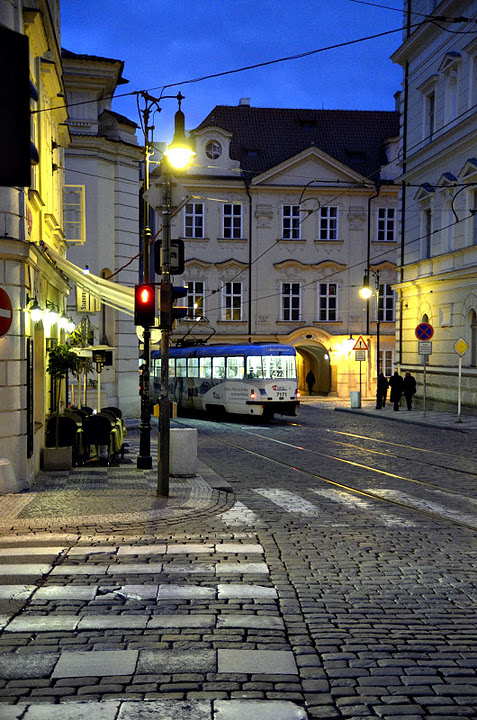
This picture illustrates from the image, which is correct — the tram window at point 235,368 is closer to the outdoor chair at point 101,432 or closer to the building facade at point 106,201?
the building facade at point 106,201

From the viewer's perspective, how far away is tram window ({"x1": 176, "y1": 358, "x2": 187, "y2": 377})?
32.4 meters

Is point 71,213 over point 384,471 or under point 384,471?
over

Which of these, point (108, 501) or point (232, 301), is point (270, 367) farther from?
point (232, 301)

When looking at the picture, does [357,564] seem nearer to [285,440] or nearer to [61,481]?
[61,481]

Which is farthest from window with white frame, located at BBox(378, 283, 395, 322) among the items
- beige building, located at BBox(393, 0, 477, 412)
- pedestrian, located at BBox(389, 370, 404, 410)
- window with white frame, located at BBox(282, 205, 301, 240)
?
pedestrian, located at BBox(389, 370, 404, 410)

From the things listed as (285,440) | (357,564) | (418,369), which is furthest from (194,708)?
(418,369)

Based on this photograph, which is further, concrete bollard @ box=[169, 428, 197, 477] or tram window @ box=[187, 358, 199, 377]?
tram window @ box=[187, 358, 199, 377]

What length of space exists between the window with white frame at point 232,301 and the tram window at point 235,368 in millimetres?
17038

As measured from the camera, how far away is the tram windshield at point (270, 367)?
27.5 m

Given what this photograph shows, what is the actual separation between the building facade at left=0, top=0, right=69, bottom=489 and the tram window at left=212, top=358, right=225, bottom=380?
13206 mm

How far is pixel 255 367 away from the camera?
27562 millimetres

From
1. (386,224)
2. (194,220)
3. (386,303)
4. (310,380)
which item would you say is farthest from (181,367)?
(386,224)

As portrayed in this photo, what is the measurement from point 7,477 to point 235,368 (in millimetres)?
16731

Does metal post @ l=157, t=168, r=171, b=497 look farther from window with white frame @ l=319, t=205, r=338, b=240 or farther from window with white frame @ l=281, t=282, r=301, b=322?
window with white frame @ l=319, t=205, r=338, b=240
